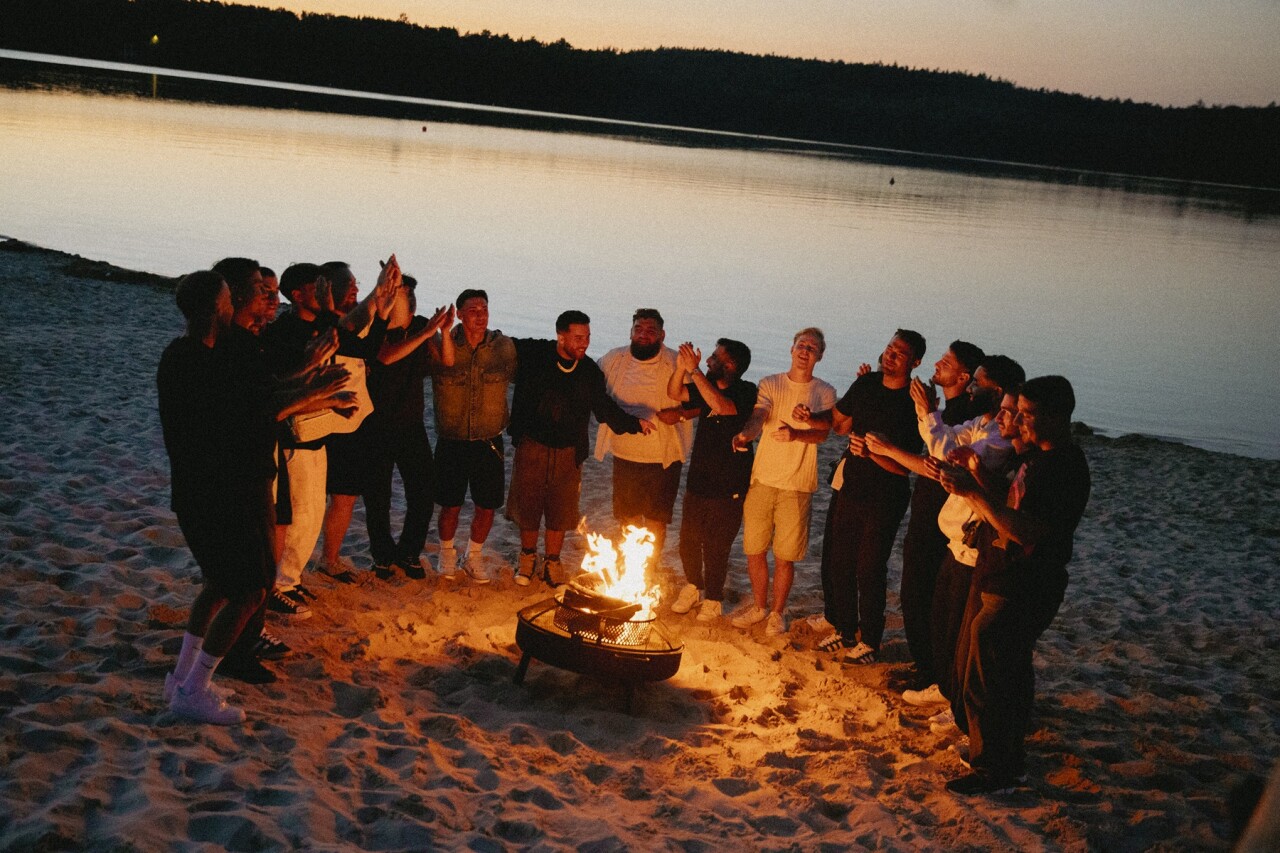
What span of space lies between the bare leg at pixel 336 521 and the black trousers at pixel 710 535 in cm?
221

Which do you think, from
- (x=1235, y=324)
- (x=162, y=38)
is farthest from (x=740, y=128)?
(x=1235, y=324)

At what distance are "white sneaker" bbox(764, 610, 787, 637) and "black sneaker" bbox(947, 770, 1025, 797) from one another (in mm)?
2013

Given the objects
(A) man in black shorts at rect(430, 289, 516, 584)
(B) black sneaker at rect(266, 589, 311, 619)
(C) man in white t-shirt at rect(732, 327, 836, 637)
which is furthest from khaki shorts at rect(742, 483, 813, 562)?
(B) black sneaker at rect(266, 589, 311, 619)

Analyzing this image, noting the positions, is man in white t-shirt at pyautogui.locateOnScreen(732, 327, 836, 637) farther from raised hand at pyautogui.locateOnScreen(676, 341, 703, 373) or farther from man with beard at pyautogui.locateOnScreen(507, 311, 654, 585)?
man with beard at pyautogui.locateOnScreen(507, 311, 654, 585)

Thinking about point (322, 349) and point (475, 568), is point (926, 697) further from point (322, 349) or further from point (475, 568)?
point (322, 349)

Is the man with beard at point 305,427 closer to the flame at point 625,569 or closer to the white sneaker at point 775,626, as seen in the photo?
the flame at point 625,569

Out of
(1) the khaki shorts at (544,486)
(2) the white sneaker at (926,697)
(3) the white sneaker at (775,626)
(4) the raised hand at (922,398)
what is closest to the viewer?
(4) the raised hand at (922,398)

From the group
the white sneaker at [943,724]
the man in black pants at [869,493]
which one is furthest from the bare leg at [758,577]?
the white sneaker at [943,724]

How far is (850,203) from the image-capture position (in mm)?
51125

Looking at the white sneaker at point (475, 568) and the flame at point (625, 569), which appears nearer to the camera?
the flame at point (625, 569)

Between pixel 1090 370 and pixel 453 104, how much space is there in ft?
519

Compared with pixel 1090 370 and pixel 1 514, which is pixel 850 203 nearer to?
pixel 1090 370

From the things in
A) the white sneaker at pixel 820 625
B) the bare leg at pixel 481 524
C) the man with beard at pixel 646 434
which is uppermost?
the man with beard at pixel 646 434

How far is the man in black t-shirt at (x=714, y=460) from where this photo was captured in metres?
6.74
